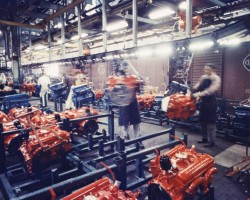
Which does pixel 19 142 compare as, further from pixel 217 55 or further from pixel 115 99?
pixel 217 55

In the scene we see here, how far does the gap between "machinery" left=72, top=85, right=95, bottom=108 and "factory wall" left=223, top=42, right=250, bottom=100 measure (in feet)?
21.9

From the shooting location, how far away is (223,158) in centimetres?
520

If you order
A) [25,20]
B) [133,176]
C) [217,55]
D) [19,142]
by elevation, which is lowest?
[133,176]

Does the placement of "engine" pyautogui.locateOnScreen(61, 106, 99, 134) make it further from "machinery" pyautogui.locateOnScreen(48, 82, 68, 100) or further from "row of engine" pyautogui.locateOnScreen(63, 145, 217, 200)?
"machinery" pyautogui.locateOnScreen(48, 82, 68, 100)

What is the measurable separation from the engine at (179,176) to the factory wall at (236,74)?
7.67 m

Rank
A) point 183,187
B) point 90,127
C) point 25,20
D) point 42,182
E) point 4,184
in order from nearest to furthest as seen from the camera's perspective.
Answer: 1. point 183,187
2. point 4,184
3. point 42,182
4. point 90,127
5. point 25,20

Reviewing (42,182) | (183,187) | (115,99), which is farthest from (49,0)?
(183,187)

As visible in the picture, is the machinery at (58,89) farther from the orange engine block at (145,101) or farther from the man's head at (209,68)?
the man's head at (209,68)

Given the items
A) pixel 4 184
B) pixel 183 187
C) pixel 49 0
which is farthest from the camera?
pixel 49 0

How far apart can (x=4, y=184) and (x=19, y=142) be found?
2.25 meters

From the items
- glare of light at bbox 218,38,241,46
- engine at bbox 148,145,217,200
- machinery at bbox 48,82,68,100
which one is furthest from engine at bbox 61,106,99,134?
glare of light at bbox 218,38,241,46

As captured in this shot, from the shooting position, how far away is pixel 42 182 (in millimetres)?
3977

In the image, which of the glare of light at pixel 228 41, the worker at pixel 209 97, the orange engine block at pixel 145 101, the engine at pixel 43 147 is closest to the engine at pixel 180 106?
the worker at pixel 209 97

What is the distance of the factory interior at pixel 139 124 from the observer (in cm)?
295
